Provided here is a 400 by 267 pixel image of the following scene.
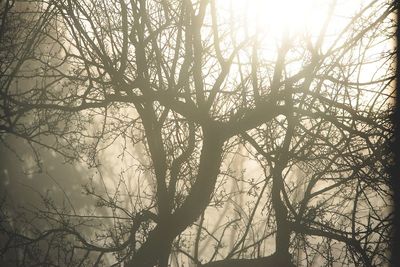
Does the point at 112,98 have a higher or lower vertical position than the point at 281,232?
higher

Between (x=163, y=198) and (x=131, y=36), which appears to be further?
(x=163, y=198)

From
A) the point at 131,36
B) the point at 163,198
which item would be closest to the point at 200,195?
the point at 163,198

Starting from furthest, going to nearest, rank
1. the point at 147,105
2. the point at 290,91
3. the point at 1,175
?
the point at 1,175 → the point at 147,105 → the point at 290,91

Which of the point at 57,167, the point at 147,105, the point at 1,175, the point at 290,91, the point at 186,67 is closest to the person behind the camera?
the point at 290,91

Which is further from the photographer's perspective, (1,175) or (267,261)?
(1,175)

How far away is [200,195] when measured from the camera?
4.43m

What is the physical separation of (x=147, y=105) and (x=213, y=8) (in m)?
1.57

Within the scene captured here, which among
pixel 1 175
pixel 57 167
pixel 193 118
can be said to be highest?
pixel 57 167

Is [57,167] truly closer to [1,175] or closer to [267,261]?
[1,175]

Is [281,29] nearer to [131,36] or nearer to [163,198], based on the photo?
[131,36]

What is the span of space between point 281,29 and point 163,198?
253 centimetres

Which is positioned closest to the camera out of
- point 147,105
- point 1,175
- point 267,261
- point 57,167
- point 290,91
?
point 290,91

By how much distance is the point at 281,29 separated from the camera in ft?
14.6

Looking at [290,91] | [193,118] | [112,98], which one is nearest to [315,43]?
[290,91]
